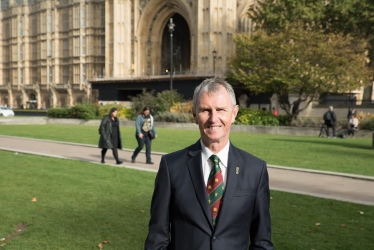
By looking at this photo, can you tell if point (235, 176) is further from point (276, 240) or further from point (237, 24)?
point (237, 24)

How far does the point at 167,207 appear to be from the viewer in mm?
2926

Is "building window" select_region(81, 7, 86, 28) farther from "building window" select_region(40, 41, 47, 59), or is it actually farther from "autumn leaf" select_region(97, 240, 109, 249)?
"autumn leaf" select_region(97, 240, 109, 249)

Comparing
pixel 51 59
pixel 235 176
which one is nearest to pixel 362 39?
pixel 235 176

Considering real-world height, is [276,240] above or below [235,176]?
below

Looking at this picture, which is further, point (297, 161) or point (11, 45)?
point (11, 45)

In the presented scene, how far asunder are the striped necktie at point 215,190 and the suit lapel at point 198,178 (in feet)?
0.15

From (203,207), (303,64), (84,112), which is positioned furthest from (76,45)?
(203,207)

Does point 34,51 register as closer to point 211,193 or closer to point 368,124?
point 368,124

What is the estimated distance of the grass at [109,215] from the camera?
657 centimetres

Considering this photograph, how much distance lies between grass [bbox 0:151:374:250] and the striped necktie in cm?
375

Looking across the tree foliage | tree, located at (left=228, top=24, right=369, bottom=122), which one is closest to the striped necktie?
tree, located at (left=228, top=24, right=369, bottom=122)

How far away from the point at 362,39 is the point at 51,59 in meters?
50.1

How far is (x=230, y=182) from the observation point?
2.85m

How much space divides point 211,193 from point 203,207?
0.10 metres
